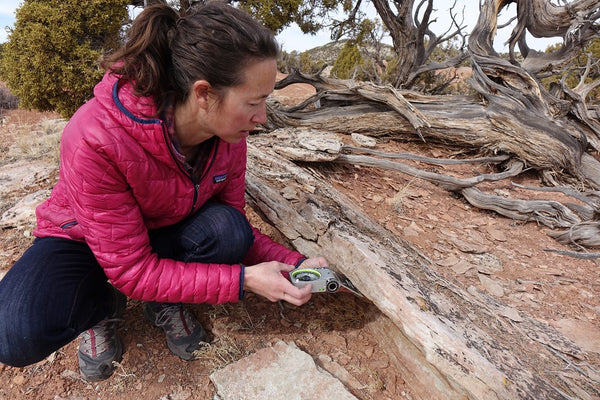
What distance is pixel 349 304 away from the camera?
6.86 ft

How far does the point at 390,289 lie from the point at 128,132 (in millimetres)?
1260

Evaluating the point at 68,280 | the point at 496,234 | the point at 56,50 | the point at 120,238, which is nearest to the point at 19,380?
the point at 68,280

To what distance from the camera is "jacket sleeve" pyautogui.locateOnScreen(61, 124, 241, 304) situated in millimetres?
1362

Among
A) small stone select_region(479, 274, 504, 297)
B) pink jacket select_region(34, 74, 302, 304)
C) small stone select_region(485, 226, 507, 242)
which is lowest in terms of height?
small stone select_region(479, 274, 504, 297)

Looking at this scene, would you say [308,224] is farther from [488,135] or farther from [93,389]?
[488,135]

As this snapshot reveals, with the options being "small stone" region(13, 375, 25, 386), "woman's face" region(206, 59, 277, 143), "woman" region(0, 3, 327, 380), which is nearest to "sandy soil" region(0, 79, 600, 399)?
"small stone" region(13, 375, 25, 386)

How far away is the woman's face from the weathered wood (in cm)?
84

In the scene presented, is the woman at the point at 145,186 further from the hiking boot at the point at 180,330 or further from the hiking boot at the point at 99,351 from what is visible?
the hiking boot at the point at 180,330

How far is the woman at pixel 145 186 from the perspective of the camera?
1.36m

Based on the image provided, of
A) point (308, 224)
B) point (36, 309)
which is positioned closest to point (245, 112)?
point (308, 224)

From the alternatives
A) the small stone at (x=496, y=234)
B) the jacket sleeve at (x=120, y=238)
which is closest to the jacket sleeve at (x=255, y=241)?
the jacket sleeve at (x=120, y=238)

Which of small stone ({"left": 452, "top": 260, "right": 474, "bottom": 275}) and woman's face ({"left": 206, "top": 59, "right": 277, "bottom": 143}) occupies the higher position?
woman's face ({"left": 206, "top": 59, "right": 277, "bottom": 143})

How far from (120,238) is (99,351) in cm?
66

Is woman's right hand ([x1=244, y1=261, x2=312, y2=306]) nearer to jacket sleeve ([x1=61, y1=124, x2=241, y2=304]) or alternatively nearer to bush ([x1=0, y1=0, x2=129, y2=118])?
jacket sleeve ([x1=61, y1=124, x2=241, y2=304])
